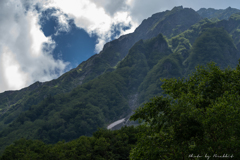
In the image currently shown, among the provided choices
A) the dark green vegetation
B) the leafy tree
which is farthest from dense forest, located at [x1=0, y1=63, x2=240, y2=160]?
the dark green vegetation

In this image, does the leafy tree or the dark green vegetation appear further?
the dark green vegetation

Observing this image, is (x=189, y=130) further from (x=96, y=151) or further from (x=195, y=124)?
(x=96, y=151)

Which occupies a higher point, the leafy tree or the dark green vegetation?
the leafy tree

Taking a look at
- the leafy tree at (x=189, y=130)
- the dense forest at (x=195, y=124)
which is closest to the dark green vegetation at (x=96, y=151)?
the dense forest at (x=195, y=124)

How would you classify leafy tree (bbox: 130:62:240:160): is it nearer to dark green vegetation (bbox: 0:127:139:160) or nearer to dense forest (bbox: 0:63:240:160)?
dense forest (bbox: 0:63:240:160)

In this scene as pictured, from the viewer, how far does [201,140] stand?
63.6 feet

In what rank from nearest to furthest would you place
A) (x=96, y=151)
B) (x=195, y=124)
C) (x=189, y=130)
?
(x=189, y=130)
(x=195, y=124)
(x=96, y=151)

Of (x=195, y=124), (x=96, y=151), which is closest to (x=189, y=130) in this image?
(x=195, y=124)

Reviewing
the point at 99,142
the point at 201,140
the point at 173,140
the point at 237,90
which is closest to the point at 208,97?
the point at 237,90

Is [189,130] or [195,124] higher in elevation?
[195,124]

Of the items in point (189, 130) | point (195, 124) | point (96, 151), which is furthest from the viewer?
point (96, 151)

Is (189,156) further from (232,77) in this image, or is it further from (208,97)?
(232,77)

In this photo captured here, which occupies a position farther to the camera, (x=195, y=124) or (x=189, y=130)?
(x=195, y=124)

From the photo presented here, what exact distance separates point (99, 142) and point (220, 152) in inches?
2446
